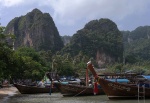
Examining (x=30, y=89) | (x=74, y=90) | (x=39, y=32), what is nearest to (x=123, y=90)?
(x=74, y=90)

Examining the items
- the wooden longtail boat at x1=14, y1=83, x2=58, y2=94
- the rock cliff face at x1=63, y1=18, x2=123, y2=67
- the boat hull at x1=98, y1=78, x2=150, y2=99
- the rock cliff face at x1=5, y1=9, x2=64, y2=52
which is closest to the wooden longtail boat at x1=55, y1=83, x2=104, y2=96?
the boat hull at x1=98, y1=78, x2=150, y2=99

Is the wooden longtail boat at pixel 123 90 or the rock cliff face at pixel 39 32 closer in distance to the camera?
the wooden longtail boat at pixel 123 90

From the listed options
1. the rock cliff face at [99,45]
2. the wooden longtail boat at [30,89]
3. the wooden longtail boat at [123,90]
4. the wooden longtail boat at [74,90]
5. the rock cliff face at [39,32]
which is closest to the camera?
the wooden longtail boat at [123,90]

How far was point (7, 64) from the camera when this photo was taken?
75.5 feet

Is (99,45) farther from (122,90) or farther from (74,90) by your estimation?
(122,90)

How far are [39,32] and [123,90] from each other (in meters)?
73.2

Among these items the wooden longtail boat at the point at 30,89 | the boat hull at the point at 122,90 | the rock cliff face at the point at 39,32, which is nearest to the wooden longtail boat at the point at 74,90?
the boat hull at the point at 122,90

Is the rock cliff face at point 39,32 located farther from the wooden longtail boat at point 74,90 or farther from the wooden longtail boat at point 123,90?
the wooden longtail boat at point 123,90

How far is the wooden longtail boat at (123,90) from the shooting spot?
19922 mm

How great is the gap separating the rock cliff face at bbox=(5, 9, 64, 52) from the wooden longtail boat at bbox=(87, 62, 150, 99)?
229 feet

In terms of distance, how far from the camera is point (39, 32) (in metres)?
91.3

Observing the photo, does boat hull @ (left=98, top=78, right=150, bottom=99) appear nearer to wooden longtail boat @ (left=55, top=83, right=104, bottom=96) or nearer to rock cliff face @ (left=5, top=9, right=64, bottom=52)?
wooden longtail boat @ (left=55, top=83, right=104, bottom=96)

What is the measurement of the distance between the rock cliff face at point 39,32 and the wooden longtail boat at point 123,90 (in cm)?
6980

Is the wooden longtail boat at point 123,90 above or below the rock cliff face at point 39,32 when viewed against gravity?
below
